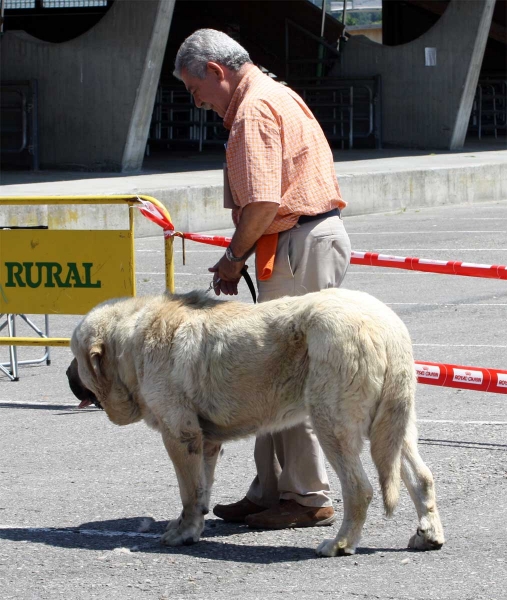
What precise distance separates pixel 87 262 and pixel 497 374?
290 cm

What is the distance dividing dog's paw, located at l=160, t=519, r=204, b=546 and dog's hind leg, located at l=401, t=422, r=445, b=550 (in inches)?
36.7

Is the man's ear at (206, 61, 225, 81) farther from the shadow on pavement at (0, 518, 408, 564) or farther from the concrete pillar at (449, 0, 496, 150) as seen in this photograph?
the concrete pillar at (449, 0, 496, 150)

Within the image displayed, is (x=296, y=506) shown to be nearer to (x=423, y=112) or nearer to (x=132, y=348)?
(x=132, y=348)

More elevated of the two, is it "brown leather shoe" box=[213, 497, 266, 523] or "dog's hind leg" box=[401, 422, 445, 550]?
"dog's hind leg" box=[401, 422, 445, 550]

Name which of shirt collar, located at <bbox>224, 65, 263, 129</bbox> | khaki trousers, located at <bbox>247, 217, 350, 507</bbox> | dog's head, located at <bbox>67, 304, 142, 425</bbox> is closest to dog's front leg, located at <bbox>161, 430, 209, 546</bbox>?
dog's head, located at <bbox>67, 304, 142, 425</bbox>

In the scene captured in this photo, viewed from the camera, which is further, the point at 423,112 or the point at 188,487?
the point at 423,112

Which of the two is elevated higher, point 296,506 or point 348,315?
point 348,315

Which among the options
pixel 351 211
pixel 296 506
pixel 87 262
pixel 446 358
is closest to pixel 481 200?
pixel 351 211

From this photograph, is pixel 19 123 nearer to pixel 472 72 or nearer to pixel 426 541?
pixel 472 72

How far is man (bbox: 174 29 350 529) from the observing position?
491 centimetres

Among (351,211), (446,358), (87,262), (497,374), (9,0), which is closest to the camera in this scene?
(497,374)

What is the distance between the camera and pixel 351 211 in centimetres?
1948

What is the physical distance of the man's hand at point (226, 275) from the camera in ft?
17.0

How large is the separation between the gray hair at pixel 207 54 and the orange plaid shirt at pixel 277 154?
0.30ft
